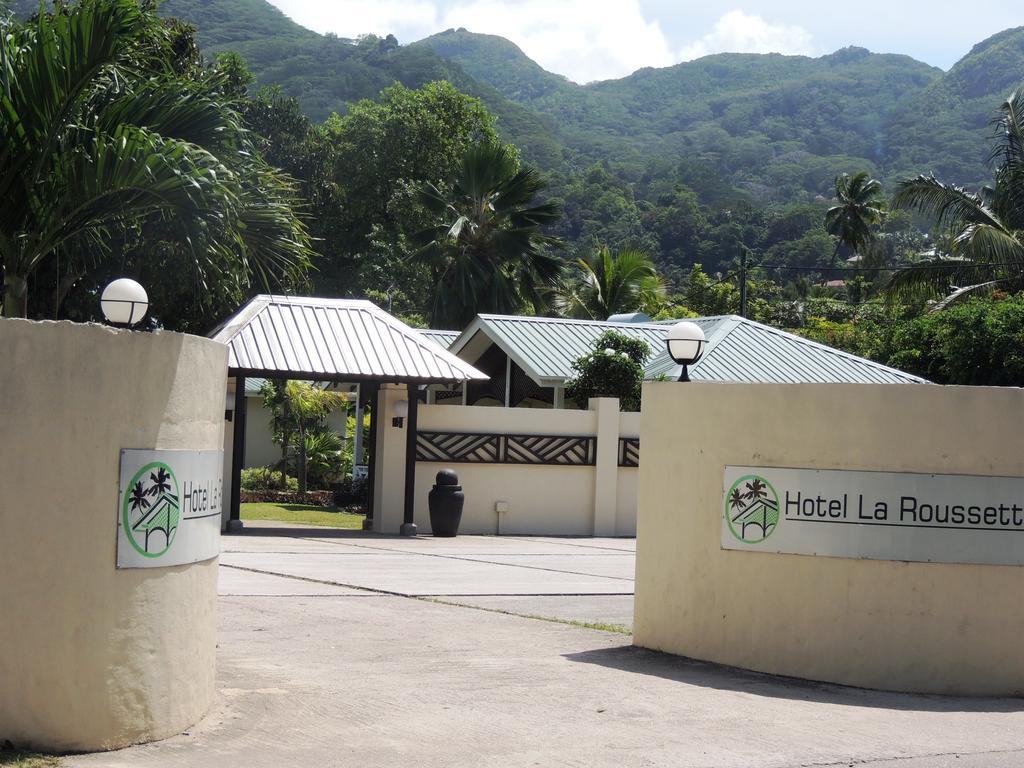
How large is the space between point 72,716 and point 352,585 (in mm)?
7463

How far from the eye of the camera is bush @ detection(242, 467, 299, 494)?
3247 centimetres

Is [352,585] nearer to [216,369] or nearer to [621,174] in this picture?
[216,369]

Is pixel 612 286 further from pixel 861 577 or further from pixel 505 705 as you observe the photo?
pixel 505 705

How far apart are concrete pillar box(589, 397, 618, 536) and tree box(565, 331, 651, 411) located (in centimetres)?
179

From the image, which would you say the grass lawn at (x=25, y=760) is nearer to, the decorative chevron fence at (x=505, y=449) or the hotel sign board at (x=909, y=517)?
the hotel sign board at (x=909, y=517)

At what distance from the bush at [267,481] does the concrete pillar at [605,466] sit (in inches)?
441

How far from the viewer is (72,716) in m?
6.05

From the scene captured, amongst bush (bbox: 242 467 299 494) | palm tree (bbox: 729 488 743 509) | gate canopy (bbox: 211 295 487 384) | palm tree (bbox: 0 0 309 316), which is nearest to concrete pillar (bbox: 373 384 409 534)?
gate canopy (bbox: 211 295 487 384)

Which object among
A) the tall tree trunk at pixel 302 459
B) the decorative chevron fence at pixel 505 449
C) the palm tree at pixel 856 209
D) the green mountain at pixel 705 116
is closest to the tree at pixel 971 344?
the decorative chevron fence at pixel 505 449

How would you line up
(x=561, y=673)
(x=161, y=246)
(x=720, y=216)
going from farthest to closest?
1. (x=720, y=216)
2. (x=161, y=246)
3. (x=561, y=673)

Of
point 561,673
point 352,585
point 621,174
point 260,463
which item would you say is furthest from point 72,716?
point 621,174

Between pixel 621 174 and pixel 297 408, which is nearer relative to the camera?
pixel 297 408

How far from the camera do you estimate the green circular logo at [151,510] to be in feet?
20.5

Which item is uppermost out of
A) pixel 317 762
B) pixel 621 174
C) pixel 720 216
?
pixel 621 174
